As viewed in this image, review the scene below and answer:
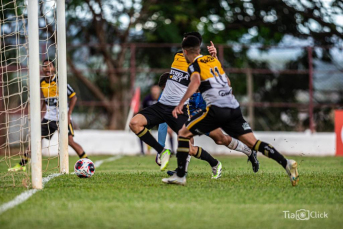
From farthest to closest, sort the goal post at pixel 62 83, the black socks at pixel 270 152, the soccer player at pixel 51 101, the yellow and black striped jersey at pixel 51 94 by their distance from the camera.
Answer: the yellow and black striped jersey at pixel 51 94 < the soccer player at pixel 51 101 < the goal post at pixel 62 83 < the black socks at pixel 270 152

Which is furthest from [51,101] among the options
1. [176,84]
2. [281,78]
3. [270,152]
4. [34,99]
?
[281,78]

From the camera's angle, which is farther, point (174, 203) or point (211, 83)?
point (211, 83)

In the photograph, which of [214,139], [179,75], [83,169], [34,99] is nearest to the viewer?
[34,99]

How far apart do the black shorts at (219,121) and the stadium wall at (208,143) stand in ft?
33.2

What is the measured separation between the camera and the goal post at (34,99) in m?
7.33

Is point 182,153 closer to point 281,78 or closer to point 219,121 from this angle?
point 219,121

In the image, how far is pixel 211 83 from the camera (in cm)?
738

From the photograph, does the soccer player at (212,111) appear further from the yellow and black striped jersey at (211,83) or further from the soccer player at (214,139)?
the soccer player at (214,139)

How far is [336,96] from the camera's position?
1888 cm

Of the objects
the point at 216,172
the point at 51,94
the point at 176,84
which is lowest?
the point at 216,172

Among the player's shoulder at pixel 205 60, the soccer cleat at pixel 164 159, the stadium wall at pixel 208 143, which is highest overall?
the player's shoulder at pixel 205 60

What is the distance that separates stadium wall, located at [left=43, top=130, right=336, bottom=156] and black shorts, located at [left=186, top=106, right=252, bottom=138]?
10.1m

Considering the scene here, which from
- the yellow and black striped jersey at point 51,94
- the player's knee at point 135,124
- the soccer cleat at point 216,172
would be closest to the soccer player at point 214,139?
the soccer cleat at point 216,172

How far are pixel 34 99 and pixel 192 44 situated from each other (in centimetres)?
219
